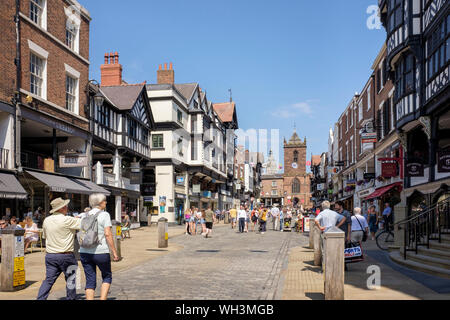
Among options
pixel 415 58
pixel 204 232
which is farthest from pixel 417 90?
pixel 204 232

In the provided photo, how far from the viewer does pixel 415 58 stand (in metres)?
20.1

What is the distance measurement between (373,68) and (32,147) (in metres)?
23.4

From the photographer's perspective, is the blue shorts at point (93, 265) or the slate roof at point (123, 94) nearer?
the blue shorts at point (93, 265)

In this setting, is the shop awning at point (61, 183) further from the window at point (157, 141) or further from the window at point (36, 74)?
the window at point (157, 141)

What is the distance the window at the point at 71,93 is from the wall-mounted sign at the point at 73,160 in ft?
9.03

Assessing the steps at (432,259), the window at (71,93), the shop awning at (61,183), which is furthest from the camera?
the window at (71,93)

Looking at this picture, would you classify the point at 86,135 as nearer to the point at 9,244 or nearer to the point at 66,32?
the point at 66,32

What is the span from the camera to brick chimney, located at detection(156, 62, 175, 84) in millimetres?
42969

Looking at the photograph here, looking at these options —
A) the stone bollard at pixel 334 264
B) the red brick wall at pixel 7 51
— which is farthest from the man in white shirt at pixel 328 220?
the red brick wall at pixel 7 51

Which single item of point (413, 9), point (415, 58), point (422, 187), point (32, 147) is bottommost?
point (422, 187)

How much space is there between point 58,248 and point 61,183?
48.6 feet

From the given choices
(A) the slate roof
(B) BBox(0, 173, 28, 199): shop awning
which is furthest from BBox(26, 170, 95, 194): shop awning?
(A) the slate roof

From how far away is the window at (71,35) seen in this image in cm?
2303

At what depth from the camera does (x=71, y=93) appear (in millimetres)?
23312
